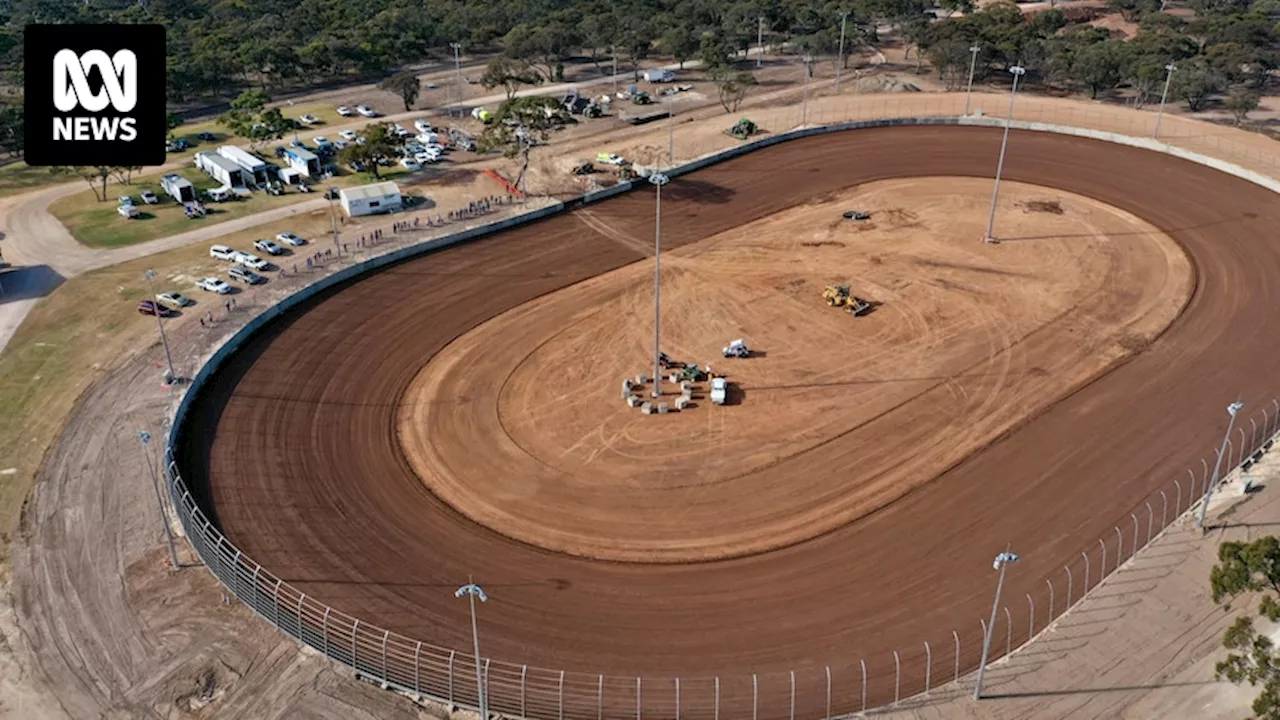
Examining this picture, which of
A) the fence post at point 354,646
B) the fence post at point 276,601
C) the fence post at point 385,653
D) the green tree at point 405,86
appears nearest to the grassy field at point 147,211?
the green tree at point 405,86

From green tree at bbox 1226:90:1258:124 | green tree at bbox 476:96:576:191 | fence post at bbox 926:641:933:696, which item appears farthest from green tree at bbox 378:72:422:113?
fence post at bbox 926:641:933:696

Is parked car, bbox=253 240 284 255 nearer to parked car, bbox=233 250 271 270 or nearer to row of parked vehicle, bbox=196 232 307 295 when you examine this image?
row of parked vehicle, bbox=196 232 307 295

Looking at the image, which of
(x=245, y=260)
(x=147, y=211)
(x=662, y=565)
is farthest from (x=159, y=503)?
(x=147, y=211)

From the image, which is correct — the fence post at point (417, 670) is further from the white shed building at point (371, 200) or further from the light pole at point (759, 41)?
the light pole at point (759, 41)

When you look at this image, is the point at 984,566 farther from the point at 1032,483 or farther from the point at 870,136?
the point at 870,136

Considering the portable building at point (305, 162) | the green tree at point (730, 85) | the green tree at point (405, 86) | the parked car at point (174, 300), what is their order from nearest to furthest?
the parked car at point (174, 300) < the portable building at point (305, 162) < the green tree at point (730, 85) < the green tree at point (405, 86)

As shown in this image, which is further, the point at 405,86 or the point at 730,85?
the point at 405,86

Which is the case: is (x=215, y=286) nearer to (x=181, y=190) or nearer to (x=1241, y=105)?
(x=181, y=190)
